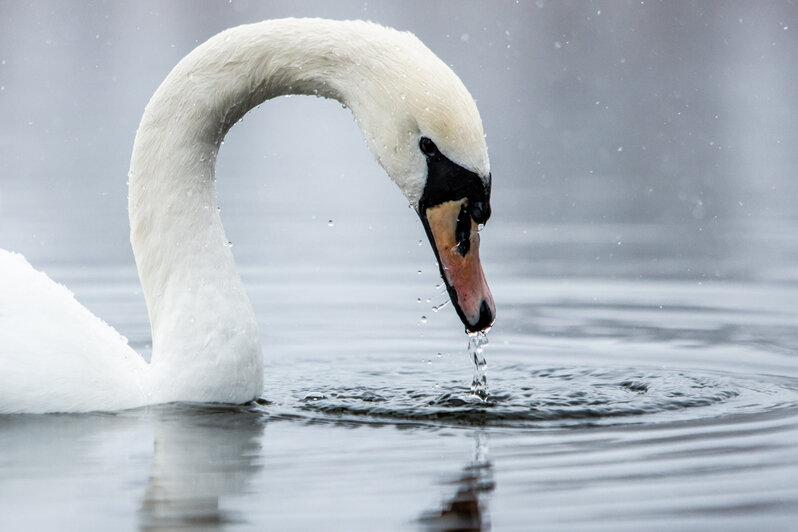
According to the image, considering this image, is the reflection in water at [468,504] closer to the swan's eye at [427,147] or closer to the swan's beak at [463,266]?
the swan's beak at [463,266]

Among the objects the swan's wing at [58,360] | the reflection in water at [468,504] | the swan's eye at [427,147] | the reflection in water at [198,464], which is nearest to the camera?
the reflection in water at [468,504]

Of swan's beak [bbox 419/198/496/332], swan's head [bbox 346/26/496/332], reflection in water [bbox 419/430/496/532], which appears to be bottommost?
reflection in water [bbox 419/430/496/532]

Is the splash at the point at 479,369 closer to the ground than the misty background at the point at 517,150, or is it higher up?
closer to the ground

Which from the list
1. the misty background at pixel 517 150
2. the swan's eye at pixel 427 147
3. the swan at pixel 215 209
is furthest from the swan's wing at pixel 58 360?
the misty background at pixel 517 150

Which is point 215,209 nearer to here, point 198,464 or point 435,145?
point 435,145

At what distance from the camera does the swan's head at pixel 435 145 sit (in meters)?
5.66

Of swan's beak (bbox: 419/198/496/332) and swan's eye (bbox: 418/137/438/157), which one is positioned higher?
swan's eye (bbox: 418/137/438/157)

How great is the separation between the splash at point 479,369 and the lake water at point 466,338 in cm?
10

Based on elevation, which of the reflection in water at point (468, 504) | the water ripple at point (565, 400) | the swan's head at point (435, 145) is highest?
the swan's head at point (435, 145)

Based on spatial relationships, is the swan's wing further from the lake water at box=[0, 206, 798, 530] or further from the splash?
the splash

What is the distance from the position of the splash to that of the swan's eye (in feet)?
3.11

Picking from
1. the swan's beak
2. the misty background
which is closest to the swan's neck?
the swan's beak

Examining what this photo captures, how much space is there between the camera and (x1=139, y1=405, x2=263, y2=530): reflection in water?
477cm

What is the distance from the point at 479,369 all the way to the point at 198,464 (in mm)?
1727
